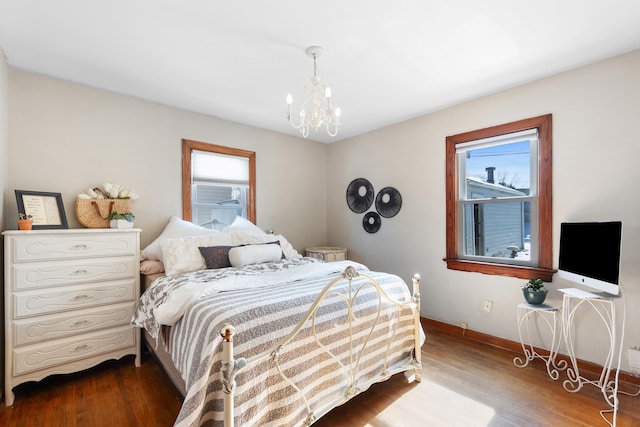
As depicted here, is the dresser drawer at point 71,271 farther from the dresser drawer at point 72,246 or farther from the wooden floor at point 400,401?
the wooden floor at point 400,401

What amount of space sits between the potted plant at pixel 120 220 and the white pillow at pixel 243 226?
36.9 inches

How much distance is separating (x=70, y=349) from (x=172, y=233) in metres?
1.16

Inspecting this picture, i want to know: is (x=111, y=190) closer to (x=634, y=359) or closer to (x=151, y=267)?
(x=151, y=267)

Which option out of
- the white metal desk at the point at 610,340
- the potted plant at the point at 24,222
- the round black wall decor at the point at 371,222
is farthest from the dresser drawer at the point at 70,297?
the white metal desk at the point at 610,340

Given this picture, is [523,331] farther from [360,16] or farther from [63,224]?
[63,224]

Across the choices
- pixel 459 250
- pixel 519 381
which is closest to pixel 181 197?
pixel 459 250

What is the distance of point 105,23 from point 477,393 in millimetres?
3427

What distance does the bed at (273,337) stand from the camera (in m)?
1.33

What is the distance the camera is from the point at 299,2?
1630 millimetres

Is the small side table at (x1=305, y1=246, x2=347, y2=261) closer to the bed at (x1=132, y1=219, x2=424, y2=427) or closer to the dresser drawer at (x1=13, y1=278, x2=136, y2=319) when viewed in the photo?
the bed at (x1=132, y1=219, x2=424, y2=427)

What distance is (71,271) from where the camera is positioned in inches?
85.2

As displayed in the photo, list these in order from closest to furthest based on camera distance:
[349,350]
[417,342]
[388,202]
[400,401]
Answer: [349,350] < [400,401] < [417,342] < [388,202]

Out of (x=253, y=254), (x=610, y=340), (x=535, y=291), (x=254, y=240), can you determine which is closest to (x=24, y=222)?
(x=253, y=254)

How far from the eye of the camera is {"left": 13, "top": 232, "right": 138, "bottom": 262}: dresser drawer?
200 cm
